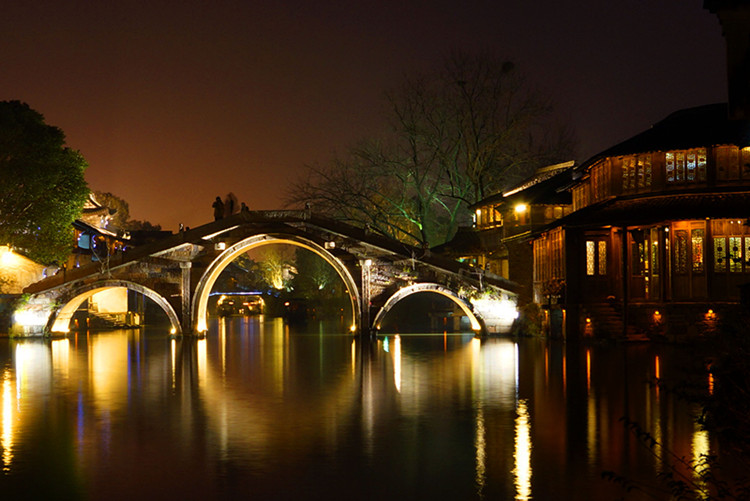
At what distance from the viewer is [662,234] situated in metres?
35.6

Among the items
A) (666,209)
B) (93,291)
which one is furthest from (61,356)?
(666,209)

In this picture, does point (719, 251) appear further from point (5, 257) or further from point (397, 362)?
point (5, 257)

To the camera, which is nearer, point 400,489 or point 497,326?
point 400,489

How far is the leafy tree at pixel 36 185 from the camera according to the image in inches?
1791

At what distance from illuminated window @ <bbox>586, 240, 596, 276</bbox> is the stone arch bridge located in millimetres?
5806

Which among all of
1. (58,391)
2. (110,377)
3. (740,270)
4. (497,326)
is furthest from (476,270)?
(58,391)

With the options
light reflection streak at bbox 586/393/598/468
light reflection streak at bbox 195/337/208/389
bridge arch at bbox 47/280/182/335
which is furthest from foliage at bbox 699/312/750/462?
bridge arch at bbox 47/280/182/335

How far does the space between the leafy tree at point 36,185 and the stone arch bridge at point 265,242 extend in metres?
2.53

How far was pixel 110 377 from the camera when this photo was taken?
84.1 ft

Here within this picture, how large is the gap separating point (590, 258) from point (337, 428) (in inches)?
1006

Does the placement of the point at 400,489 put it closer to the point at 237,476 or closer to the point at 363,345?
the point at 237,476

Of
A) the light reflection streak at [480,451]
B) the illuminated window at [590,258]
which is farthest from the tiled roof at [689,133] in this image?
the light reflection streak at [480,451]

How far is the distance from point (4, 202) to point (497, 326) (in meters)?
25.1

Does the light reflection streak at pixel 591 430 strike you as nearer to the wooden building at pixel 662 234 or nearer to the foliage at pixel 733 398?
the foliage at pixel 733 398
